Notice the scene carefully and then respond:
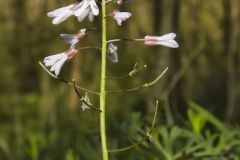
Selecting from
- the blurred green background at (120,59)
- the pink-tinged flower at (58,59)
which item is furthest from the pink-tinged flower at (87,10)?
the blurred green background at (120,59)

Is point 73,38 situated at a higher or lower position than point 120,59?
higher

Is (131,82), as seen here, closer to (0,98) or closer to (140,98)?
(140,98)

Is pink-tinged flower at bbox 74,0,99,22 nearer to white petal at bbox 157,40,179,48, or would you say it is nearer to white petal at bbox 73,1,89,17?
white petal at bbox 73,1,89,17

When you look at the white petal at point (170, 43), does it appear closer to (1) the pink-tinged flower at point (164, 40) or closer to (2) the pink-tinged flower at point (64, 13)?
(1) the pink-tinged flower at point (164, 40)

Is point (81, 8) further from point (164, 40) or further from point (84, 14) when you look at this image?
point (164, 40)

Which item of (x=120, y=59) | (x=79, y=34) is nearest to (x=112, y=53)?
(x=79, y=34)

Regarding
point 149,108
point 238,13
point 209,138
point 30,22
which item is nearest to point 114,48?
point 209,138
